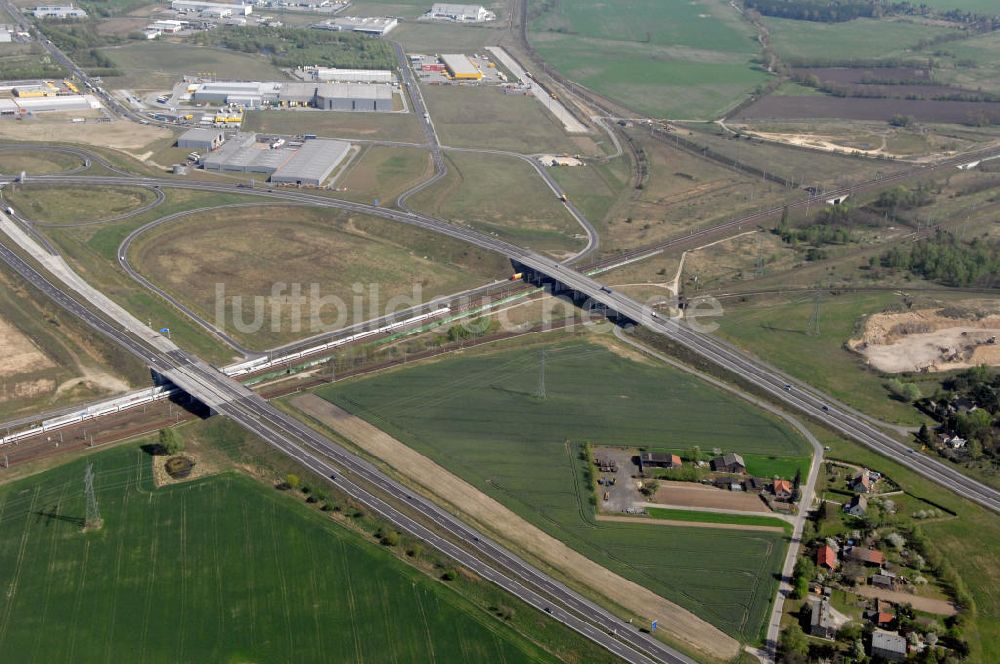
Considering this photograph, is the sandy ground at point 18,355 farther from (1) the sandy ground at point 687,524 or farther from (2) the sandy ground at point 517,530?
(1) the sandy ground at point 687,524

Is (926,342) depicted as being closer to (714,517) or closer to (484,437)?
(714,517)

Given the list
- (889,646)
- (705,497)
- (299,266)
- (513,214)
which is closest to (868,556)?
(889,646)

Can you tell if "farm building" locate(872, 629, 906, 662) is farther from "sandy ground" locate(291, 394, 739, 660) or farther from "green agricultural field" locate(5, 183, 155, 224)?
"green agricultural field" locate(5, 183, 155, 224)

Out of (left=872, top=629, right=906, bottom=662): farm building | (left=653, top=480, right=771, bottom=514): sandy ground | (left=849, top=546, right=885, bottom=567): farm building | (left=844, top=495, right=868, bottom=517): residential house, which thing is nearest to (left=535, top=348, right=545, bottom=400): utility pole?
(left=653, top=480, right=771, bottom=514): sandy ground

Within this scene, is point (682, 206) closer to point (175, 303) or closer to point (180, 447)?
point (175, 303)

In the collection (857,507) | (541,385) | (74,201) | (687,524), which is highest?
(74,201)

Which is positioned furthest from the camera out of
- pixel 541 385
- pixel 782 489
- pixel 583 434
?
pixel 541 385

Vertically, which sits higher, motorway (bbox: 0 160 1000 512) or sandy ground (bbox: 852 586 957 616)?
motorway (bbox: 0 160 1000 512)

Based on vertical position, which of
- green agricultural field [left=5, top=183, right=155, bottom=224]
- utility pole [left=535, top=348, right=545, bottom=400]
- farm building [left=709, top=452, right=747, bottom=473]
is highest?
green agricultural field [left=5, top=183, right=155, bottom=224]
